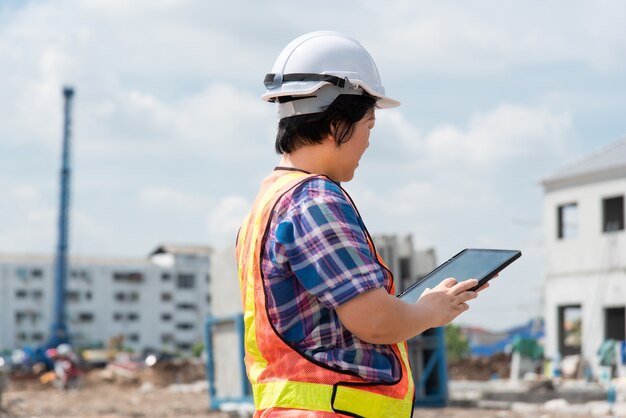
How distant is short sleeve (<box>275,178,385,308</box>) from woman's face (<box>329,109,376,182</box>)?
7.2 inches

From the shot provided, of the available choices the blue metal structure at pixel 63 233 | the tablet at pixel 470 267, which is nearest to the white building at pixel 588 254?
the tablet at pixel 470 267

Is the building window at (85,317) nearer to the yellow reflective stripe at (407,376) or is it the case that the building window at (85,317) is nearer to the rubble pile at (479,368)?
the rubble pile at (479,368)

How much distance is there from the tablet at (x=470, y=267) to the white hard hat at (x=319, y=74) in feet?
1.27

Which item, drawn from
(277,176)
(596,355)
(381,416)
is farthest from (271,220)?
(596,355)

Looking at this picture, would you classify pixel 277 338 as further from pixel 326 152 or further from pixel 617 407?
pixel 617 407

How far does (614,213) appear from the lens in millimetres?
26922

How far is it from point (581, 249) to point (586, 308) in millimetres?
1496

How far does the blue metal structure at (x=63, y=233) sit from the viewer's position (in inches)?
2359

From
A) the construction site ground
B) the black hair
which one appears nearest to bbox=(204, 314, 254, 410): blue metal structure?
the construction site ground

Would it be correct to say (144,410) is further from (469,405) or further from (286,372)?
(286,372)

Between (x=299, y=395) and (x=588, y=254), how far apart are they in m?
24.5

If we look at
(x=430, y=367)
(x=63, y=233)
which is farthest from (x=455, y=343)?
(x=430, y=367)

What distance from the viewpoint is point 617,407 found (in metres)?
14.1

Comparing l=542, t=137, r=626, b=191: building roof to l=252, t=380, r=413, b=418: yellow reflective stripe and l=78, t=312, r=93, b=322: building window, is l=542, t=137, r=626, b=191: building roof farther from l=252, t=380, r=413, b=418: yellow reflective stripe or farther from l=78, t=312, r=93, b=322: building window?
l=78, t=312, r=93, b=322: building window
